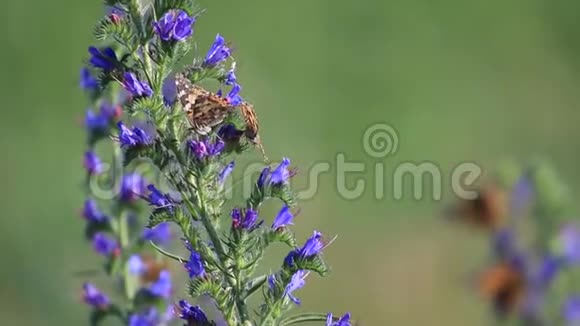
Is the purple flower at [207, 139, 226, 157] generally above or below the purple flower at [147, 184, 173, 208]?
above

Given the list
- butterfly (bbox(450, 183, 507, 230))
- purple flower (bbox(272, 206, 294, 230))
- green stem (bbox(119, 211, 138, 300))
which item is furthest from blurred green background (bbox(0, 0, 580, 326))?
purple flower (bbox(272, 206, 294, 230))

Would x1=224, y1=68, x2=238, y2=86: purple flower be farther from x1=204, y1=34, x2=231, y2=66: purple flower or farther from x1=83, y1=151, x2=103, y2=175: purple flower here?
x1=83, y1=151, x2=103, y2=175: purple flower

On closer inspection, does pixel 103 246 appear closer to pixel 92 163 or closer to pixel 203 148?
pixel 92 163

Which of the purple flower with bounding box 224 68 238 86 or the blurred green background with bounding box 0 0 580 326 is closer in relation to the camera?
the purple flower with bounding box 224 68 238 86

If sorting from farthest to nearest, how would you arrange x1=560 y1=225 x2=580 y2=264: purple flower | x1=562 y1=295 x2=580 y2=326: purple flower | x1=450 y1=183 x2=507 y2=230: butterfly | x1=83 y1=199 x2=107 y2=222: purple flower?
x1=450 y1=183 x2=507 y2=230: butterfly
x1=560 y1=225 x2=580 y2=264: purple flower
x1=562 y1=295 x2=580 y2=326: purple flower
x1=83 y1=199 x2=107 y2=222: purple flower

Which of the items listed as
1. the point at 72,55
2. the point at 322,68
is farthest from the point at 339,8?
the point at 72,55

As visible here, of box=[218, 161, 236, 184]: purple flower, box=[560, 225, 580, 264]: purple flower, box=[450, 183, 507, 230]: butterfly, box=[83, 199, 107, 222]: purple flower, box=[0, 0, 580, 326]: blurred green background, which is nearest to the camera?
box=[218, 161, 236, 184]: purple flower
